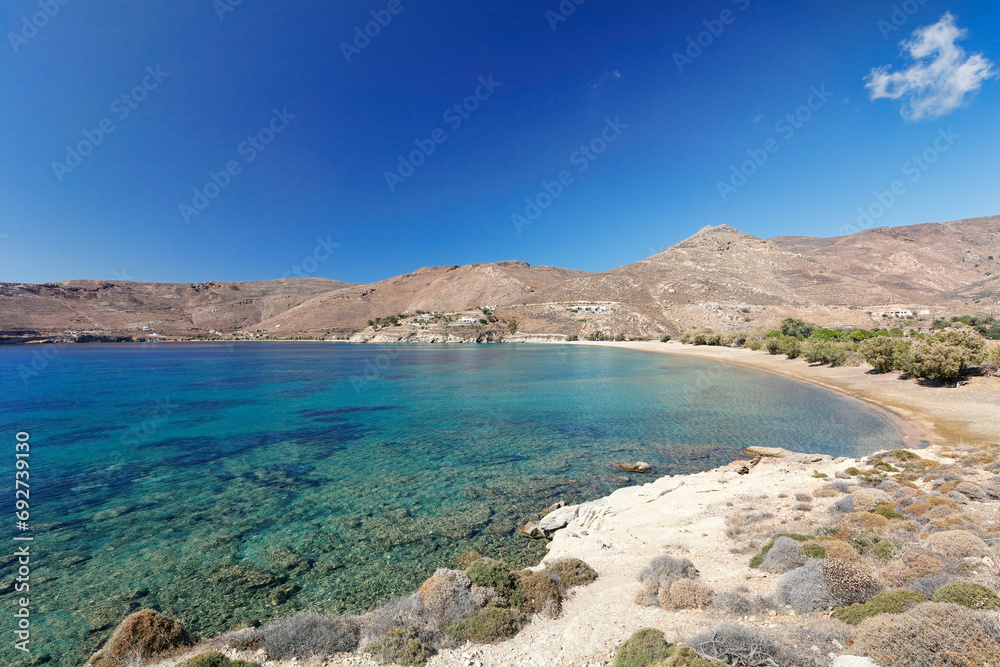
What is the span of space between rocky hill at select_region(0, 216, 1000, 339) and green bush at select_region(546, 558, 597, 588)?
95.7 meters

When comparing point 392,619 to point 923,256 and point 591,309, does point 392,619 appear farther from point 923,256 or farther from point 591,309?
point 923,256

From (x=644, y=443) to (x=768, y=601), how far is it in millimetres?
13173

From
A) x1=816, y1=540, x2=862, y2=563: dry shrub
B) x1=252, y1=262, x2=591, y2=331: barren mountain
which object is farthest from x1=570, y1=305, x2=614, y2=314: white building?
x1=816, y1=540, x2=862, y2=563: dry shrub

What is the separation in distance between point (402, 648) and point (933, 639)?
18.3 ft

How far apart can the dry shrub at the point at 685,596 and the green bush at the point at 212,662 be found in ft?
18.5

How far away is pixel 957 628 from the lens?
11.5ft

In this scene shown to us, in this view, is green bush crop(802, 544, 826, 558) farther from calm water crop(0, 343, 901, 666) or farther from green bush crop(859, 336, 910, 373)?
green bush crop(859, 336, 910, 373)

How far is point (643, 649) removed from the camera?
179 inches

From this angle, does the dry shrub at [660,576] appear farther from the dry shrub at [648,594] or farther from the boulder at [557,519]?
the boulder at [557,519]

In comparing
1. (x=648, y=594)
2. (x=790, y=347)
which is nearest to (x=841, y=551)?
(x=648, y=594)

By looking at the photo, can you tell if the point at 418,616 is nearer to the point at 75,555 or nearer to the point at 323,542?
the point at 323,542

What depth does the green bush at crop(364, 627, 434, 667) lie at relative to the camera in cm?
512

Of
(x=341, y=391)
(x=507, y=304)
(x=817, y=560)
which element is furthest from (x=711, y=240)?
(x=817, y=560)

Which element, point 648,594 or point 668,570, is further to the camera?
point 668,570
